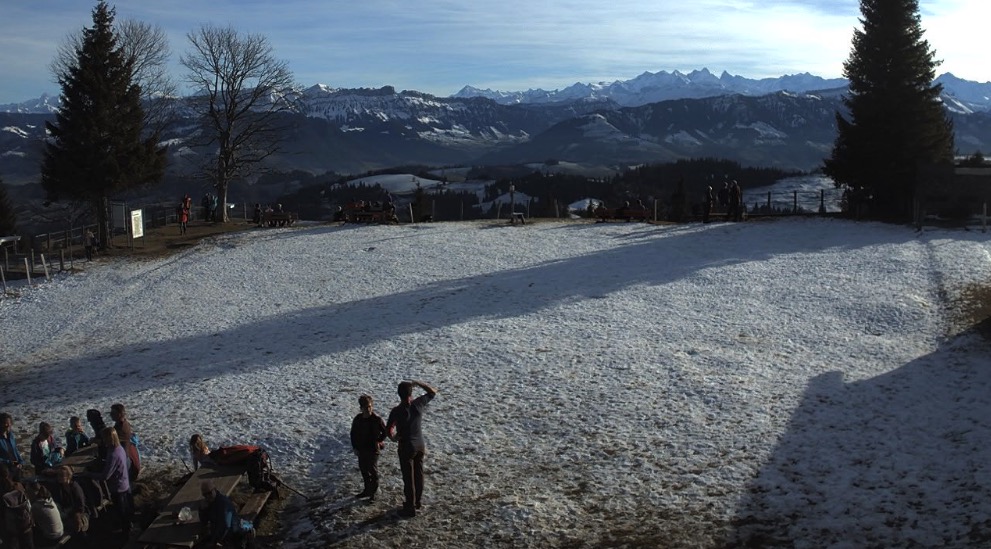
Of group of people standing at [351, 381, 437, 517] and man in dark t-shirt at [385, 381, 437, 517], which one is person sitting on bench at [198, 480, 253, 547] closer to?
group of people standing at [351, 381, 437, 517]

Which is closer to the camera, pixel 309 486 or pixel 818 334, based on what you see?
pixel 309 486

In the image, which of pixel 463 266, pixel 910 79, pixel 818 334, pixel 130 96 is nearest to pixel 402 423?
pixel 818 334

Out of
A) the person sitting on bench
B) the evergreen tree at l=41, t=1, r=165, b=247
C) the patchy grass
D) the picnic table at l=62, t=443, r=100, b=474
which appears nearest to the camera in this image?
the person sitting on bench

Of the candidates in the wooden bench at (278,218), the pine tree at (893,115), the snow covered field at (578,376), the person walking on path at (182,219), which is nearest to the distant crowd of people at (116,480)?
the snow covered field at (578,376)

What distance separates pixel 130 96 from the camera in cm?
3838

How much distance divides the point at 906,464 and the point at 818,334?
8699mm

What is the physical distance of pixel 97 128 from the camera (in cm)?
3712

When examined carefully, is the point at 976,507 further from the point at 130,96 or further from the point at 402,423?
the point at 130,96

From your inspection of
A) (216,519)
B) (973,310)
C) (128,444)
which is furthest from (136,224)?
(973,310)

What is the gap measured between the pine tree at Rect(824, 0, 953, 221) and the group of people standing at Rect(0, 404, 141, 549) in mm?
35968

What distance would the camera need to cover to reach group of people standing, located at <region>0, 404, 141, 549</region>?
12.6m

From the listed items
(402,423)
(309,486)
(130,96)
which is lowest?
(309,486)

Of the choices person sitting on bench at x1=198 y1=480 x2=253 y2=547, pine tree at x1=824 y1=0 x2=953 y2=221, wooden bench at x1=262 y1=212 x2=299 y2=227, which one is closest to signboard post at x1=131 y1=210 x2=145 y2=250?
wooden bench at x1=262 y1=212 x2=299 y2=227

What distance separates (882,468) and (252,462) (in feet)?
34.8
